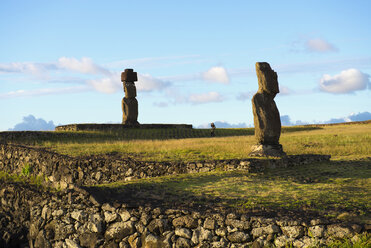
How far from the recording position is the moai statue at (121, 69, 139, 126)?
43781 mm

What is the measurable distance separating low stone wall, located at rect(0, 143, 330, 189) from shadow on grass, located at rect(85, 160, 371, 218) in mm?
728

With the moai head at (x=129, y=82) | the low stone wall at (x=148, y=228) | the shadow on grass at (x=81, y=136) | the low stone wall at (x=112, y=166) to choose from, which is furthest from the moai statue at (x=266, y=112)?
the moai head at (x=129, y=82)

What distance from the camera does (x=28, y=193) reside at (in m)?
18.3

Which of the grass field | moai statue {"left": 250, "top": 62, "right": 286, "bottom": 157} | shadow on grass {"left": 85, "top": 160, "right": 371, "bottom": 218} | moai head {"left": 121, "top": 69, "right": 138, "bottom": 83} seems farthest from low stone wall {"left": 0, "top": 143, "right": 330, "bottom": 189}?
moai head {"left": 121, "top": 69, "right": 138, "bottom": 83}

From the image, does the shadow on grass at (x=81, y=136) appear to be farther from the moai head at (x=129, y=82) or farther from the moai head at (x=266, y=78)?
the moai head at (x=266, y=78)

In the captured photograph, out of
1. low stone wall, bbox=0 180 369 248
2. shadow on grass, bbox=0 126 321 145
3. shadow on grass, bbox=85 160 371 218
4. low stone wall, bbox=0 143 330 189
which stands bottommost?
low stone wall, bbox=0 180 369 248

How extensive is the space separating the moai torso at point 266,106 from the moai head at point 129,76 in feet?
84.2

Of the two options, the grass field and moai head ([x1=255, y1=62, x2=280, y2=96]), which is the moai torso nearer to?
moai head ([x1=255, y1=62, x2=280, y2=96])

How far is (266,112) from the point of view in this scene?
1998 cm

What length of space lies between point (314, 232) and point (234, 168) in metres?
7.94

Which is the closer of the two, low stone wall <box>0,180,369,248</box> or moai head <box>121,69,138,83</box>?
low stone wall <box>0,180,369,248</box>

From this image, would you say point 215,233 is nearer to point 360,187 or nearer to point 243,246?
point 243,246

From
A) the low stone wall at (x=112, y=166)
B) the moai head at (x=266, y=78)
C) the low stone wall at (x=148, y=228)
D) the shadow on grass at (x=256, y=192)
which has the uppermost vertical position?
the moai head at (x=266, y=78)

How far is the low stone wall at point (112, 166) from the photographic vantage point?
1743cm
